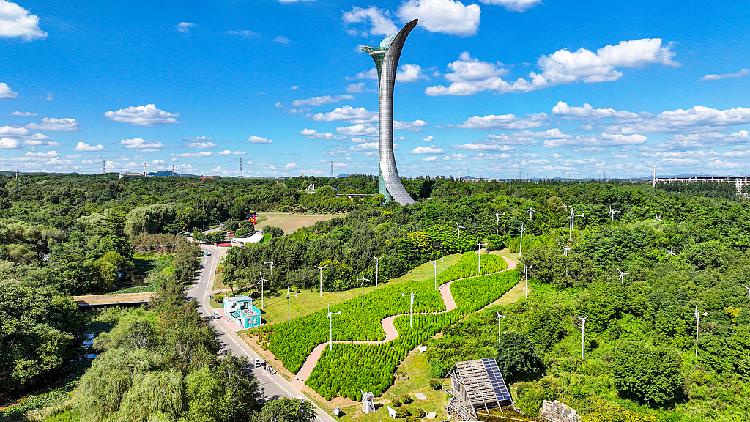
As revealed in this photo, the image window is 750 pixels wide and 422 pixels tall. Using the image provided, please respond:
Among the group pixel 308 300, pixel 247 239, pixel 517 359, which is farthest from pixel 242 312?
pixel 247 239

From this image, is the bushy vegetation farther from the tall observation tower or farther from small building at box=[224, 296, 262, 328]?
the tall observation tower

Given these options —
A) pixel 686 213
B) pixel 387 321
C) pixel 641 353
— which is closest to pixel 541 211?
pixel 686 213

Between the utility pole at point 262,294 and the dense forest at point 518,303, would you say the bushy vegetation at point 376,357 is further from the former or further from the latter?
the utility pole at point 262,294

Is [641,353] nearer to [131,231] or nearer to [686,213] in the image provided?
[686,213]

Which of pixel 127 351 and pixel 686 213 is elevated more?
pixel 686 213

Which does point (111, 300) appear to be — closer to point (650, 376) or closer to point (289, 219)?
point (289, 219)

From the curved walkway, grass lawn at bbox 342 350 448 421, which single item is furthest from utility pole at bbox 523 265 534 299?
grass lawn at bbox 342 350 448 421
